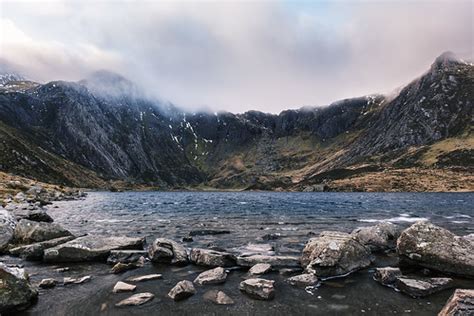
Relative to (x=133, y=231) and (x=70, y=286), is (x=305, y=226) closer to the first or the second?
(x=133, y=231)

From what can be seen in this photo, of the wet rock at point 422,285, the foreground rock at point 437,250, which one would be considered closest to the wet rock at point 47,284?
the wet rock at point 422,285

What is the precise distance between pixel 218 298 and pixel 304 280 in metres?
6.19

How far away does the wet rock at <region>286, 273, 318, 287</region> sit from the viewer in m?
21.8

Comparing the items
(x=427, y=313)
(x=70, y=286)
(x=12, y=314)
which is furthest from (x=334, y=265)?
(x=12, y=314)

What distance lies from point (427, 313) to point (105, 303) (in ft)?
55.2

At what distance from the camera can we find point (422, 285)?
789 inches

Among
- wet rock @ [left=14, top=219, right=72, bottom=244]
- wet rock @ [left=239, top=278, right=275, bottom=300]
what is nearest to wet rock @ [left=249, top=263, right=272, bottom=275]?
wet rock @ [left=239, top=278, right=275, bottom=300]

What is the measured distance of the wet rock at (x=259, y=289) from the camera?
1940cm

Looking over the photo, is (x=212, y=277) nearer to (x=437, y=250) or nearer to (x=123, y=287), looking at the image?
(x=123, y=287)

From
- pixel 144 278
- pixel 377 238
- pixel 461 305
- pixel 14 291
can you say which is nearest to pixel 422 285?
pixel 461 305

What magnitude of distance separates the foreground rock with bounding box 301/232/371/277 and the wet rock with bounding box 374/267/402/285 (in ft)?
7.12

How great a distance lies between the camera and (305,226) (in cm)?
5134

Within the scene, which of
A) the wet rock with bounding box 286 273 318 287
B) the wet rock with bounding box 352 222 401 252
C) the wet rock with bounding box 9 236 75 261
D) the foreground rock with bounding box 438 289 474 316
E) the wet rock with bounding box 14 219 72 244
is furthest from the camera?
the wet rock with bounding box 352 222 401 252

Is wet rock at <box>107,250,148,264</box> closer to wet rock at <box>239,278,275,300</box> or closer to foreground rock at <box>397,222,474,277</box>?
wet rock at <box>239,278,275,300</box>
